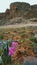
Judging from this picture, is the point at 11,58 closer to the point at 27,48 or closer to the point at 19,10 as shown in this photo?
the point at 27,48

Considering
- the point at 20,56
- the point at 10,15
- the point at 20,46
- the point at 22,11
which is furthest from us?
the point at 10,15

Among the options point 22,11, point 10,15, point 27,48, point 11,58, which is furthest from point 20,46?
point 10,15

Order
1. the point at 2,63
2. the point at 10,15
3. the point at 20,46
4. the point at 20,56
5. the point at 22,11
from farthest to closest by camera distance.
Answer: the point at 10,15 → the point at 22,11 → the point at 20,46 → the point at 20,56 → the point at 2,63

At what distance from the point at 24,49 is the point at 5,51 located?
82 cm

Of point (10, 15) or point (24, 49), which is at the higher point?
point (24, 49)

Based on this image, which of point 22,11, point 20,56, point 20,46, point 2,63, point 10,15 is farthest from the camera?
point 10,15

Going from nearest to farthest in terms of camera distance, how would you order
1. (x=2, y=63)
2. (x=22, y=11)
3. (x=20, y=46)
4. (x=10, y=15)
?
(x=2, y=63)
(x=20, y=46)
(x=22, y=11)
(x=10, y=15)

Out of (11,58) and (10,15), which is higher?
(11,58)

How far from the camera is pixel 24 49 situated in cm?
709

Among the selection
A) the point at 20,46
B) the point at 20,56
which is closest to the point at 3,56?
the point at 20,56

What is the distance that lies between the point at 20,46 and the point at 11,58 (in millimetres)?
1018

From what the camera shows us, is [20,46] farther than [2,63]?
Yes

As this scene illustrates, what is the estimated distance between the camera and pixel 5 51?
21.1ft

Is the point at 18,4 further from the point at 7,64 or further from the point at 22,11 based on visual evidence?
the point at 7,64
